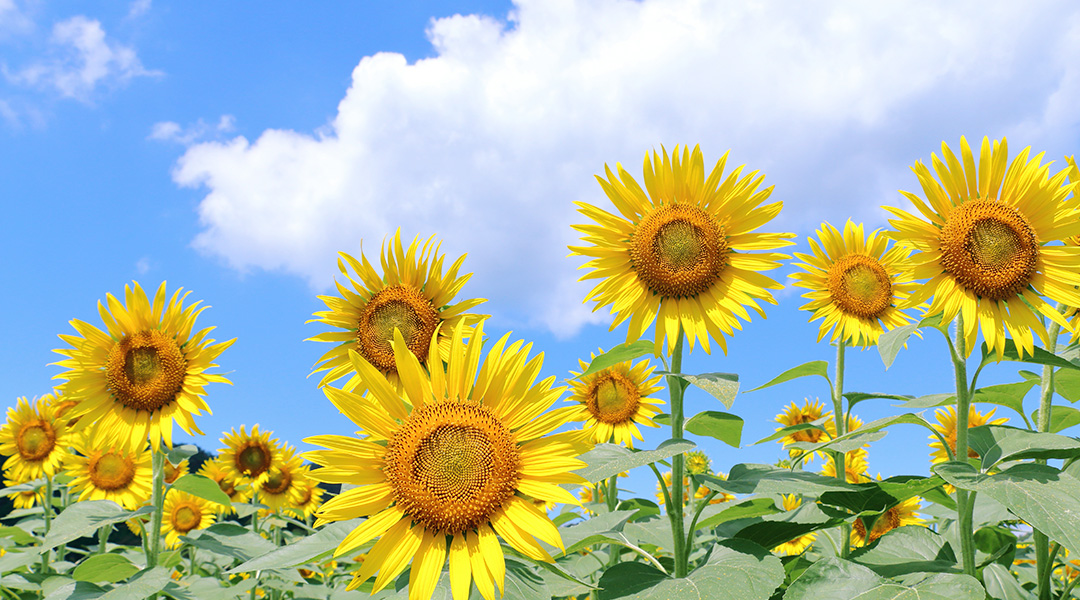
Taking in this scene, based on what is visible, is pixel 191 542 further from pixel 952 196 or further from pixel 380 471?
pixel 952 196

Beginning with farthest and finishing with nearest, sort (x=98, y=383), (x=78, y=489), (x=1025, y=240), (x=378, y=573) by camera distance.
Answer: (x=78, y=489), (x=98, y=383), (x=1025, y=240), (x=378, y=573)

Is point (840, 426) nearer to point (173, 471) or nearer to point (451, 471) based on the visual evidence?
point (451, 471)

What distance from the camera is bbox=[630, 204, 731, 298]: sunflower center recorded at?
3564mm

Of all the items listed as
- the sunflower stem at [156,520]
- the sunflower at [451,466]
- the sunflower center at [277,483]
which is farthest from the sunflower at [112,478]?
the sunflower at [451,466]

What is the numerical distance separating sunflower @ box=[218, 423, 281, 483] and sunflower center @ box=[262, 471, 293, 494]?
0.13m

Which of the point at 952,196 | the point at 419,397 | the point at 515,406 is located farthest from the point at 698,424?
the point at 952,196

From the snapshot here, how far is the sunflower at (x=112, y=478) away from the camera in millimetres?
7000

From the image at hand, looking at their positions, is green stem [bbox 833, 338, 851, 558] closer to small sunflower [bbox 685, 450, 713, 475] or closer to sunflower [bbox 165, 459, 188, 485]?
small sunflower [bbox 685, 450, 713, 475]

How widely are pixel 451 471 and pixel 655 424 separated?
1.73m

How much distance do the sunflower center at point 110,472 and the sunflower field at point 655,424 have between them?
147cm

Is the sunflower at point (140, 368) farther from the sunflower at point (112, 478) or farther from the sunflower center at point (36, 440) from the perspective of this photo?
the sunflower center at point (36, 440)

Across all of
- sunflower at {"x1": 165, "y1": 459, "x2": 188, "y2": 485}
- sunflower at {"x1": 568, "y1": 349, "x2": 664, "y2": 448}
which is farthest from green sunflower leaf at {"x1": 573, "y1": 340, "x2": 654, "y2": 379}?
sunflower at {"x1": 165, "y1": 459, "x2": 188, "y2": 485}

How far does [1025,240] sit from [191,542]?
465 cm

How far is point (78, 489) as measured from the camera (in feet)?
23.8
